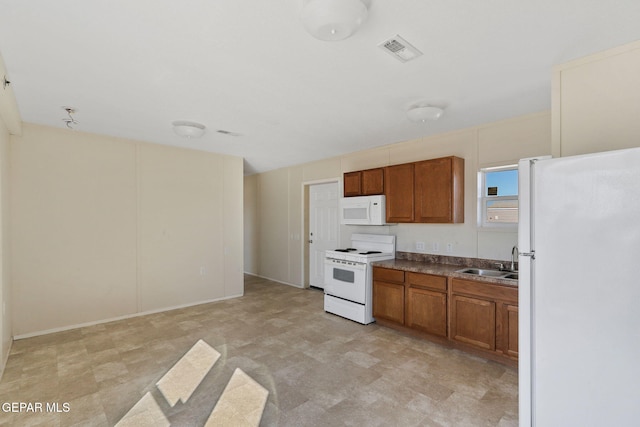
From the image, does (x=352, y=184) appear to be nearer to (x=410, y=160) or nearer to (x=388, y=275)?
(x=410, y=160)

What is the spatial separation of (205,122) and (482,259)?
3.68m

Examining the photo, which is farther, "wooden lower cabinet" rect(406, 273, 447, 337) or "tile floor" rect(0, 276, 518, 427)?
"wooden lower cabinet" rect(406, 273, 447, 337)

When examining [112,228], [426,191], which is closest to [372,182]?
[426,191]

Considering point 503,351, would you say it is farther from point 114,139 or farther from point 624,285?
point 114,139

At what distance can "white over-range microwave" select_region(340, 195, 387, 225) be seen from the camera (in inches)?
175

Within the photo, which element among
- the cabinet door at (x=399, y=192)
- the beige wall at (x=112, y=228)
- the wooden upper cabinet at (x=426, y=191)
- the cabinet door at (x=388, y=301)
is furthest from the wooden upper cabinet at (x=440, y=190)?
the beige wall at (x=112, y=228)

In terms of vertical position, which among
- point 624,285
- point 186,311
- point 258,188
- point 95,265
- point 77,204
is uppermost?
point 258,188

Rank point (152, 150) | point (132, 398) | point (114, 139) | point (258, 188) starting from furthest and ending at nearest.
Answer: point (258, 188)
point (152, 150)
point (114, 139)
point (132, 398)

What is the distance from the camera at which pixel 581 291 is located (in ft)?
4.58

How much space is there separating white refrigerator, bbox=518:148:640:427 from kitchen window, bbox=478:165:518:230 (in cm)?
210

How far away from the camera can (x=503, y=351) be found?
2.92 m

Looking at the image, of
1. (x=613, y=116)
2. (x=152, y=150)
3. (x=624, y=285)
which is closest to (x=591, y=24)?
(x=613, y=116)

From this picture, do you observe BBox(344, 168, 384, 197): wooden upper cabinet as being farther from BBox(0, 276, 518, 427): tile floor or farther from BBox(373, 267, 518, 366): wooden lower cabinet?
BBox(0, 276, 518, 427): tile floor

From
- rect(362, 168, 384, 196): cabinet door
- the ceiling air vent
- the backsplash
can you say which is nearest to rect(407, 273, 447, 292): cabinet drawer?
the backsplash
